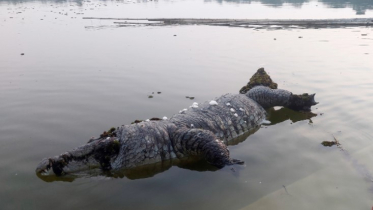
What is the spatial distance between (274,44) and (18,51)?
12.4 metres

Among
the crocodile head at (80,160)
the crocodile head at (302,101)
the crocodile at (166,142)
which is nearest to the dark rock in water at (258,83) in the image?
the crocodile head at (302,101)

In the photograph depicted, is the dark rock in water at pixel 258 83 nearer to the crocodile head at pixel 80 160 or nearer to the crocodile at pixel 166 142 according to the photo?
the crocodile at pixel 166 142

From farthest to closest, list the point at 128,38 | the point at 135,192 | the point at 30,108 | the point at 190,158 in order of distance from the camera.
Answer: the point at 128,38 < the point at 30,108 < the point at 190,158 < the point at 135,192

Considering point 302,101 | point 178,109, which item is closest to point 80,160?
point 178,109

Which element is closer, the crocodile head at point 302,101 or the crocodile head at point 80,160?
the crocodile head at point 80,160

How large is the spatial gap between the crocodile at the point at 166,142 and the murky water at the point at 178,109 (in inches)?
8.7

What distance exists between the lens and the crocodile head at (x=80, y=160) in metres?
4.92

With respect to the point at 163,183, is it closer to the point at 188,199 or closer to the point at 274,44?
the point at 188,199

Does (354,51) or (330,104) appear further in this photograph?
(354,51)

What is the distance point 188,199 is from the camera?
14.4 ft

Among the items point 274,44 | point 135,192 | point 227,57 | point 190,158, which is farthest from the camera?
point 274,44

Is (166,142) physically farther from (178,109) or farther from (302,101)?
(302,101)

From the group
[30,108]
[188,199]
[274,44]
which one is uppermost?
[274,44]

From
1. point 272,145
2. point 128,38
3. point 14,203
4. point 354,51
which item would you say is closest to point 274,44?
point 354,51
